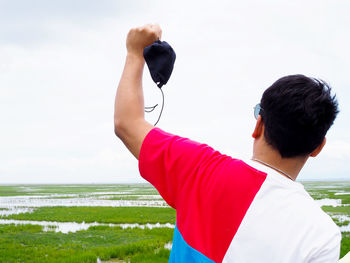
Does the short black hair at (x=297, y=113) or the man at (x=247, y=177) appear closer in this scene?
the man at (x=247, y=177)

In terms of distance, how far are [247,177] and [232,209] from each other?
12cm

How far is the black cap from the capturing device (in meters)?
1.30

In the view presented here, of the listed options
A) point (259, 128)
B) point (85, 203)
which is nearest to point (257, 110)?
point (259, 128)

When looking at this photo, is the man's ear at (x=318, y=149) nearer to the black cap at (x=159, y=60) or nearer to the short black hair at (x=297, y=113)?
the short black hair at (x=297, y=113)

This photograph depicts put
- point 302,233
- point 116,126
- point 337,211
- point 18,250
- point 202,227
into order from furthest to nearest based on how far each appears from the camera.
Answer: point 337,211, point 18,250, point 116,126, point 202,227, point 302,233

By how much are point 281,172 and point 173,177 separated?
0.40 meters

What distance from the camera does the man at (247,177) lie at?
1.01 meters

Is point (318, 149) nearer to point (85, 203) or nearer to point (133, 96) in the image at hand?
point (133, 96)

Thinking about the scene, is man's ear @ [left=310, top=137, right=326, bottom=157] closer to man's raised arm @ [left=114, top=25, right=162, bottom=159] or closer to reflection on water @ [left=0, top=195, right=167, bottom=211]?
man's raised arm @ [left=114, top=25, right=162, bottom=159]

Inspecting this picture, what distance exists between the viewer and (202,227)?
3.67ft

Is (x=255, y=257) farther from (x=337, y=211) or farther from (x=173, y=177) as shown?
(x=337, y=211)

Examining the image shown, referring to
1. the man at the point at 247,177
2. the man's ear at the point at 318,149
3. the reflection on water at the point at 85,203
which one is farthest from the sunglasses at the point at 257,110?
the reflection on water at the point at 85,203

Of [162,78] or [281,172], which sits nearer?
[281,172]

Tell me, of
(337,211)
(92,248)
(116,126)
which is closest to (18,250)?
(92,248)
